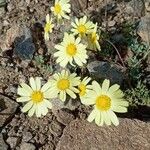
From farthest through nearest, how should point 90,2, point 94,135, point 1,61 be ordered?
1. point 90,2
2. point 1,61
3. point 94,135

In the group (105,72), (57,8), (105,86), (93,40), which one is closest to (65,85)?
(105,86)

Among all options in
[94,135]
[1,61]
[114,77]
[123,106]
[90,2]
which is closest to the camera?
[123,106]

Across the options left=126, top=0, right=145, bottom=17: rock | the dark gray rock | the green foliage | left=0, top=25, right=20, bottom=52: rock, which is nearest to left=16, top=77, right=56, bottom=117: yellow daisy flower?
the dark gray rock

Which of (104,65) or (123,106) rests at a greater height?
Result: (104,65)

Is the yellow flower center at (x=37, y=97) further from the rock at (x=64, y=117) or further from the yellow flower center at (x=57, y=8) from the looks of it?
the yellow flower center at (x=57, y=8)

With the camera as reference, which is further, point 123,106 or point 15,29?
point 15,29

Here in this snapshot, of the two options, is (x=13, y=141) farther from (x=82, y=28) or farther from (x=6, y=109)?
(x=82, y=28)

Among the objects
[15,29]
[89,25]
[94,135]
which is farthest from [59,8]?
[94,135]

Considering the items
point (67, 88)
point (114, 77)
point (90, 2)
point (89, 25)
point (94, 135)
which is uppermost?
point (90, 2)

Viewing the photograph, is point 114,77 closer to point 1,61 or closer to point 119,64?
point 119,64

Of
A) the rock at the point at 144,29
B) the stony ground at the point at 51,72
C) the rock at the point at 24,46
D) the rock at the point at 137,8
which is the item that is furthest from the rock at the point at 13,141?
the rock at the point at 137,8
